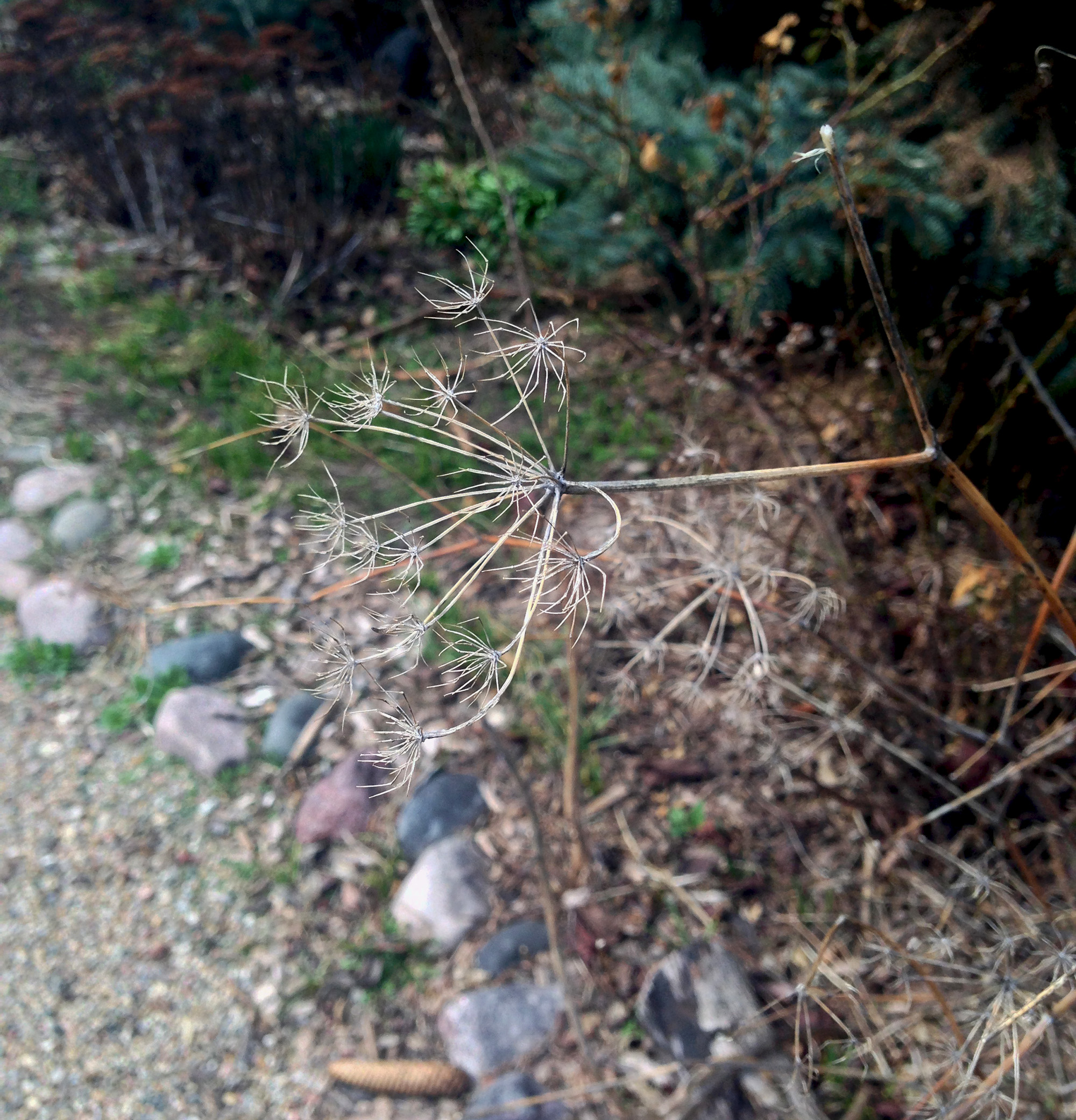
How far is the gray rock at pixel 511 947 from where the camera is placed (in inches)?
86.9

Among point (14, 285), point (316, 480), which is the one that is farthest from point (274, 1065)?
point (14, 285)

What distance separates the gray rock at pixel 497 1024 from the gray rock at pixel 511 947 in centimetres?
6

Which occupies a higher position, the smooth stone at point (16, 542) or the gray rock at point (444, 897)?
the smooth stone at point (16, 542)

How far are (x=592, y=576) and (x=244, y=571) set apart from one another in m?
1.55

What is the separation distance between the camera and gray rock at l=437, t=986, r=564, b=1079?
80.7 inches

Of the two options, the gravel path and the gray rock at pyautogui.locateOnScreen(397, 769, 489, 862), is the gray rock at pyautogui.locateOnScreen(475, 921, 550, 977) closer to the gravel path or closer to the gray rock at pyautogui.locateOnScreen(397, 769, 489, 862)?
the gravel path

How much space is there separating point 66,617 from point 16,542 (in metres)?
0.49

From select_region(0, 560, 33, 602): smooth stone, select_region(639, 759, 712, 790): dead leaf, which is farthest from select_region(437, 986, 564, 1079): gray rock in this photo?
select_region(0, 560, 33, 602): smooth stone

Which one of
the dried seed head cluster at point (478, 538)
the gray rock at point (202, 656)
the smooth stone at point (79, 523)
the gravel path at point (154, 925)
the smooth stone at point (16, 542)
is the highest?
the dried seed head cluster at point (478, 538)

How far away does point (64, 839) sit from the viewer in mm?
2561

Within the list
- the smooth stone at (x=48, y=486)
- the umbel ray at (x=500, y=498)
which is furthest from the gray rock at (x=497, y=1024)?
the smooth stone at (x=48, y=486)

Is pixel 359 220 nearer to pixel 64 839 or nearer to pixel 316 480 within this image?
pixel 316 480

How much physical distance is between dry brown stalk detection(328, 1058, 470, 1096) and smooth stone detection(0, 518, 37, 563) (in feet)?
7.54

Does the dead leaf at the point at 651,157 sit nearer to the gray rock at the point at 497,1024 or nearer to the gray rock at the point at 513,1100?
the gray rock at the point at 497,1024
